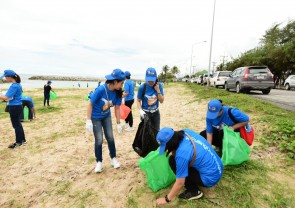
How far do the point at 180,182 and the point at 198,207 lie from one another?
0.56 metres

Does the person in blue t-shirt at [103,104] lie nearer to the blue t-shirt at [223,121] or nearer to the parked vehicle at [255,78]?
the blue t-shirt at [223,121]

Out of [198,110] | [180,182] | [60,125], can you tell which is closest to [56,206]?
[180,182]

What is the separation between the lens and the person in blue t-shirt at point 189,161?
2.41 m

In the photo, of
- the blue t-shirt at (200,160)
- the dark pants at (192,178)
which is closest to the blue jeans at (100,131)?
the dark pants at (192,178)

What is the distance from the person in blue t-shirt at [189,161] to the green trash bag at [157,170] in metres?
0.14

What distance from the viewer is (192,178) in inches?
109

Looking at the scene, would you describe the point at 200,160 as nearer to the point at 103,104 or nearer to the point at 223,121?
the point at 223,121

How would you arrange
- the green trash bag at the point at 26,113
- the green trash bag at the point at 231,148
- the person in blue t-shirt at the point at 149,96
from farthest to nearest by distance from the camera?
the green trash bag at the point at 26,113
the person in blue t-shirt at the point at 149,96
the green trash bag at the point at 231,148

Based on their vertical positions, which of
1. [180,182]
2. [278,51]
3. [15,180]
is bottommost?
[15,180]

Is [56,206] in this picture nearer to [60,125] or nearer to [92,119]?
[92,119]

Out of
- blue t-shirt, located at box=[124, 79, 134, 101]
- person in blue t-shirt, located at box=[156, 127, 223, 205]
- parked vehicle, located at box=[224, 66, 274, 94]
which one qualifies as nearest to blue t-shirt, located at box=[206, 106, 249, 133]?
person in blue t-shirt, located at box=[156, 127, 223, 205]

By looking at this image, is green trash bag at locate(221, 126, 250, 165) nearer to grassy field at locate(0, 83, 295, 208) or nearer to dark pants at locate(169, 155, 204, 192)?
grassy field at locate(0, 83, 295, 208)

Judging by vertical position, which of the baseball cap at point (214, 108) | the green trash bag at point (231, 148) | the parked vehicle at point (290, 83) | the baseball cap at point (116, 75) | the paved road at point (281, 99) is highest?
the parked vehicle at point (290, 83)

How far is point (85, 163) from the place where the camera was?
4426 millimetres
